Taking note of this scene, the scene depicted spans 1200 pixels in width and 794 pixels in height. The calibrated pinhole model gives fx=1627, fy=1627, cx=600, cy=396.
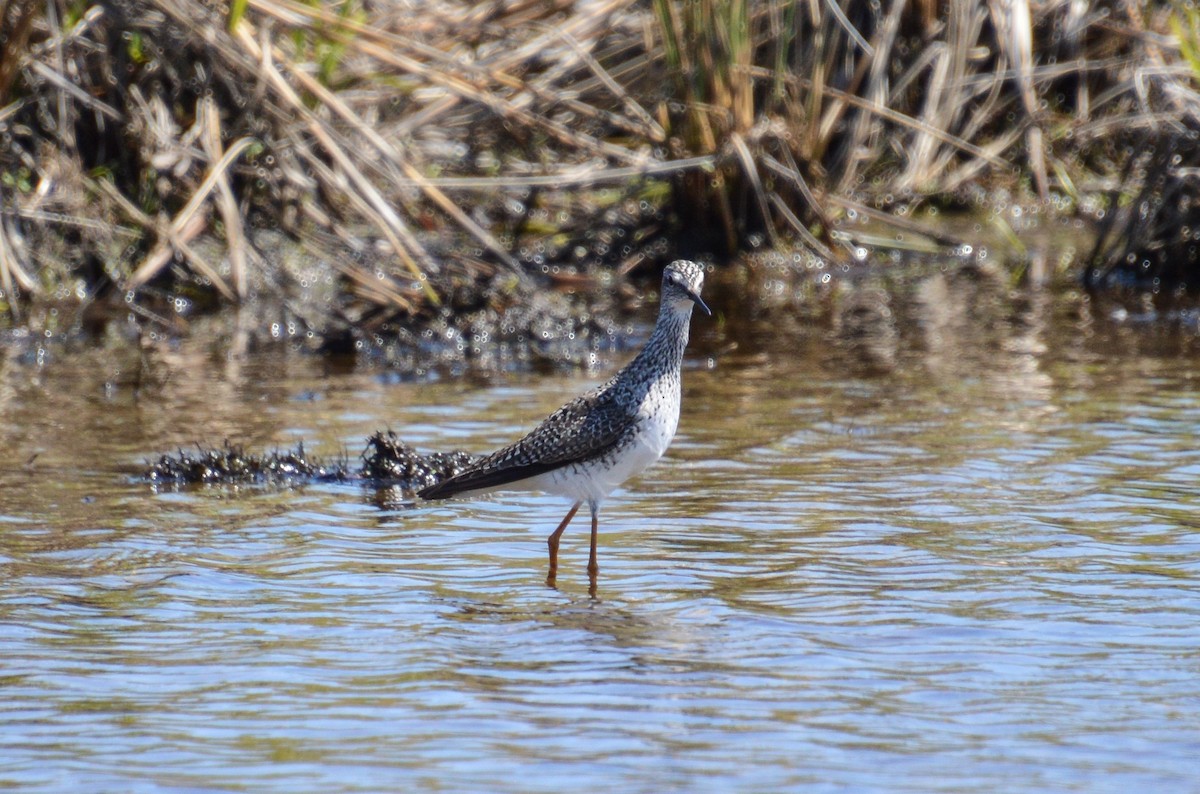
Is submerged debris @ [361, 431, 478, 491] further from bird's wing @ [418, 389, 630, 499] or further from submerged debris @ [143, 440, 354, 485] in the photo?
bird's wing @ [418, 389, 630, 499]

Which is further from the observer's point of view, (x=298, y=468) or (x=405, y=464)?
(x=298, y=468)

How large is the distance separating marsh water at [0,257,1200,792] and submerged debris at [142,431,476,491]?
15cm

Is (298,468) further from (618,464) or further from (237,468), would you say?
(618,464)

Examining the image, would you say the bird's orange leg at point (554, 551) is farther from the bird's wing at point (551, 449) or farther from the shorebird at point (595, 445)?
the bird's wing at point (551, 449)

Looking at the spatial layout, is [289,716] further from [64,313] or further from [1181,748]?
[64,313]

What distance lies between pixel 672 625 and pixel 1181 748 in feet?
6.31

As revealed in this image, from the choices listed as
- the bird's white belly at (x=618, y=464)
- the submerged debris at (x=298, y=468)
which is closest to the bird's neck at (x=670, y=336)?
the bird's white belly at (x=618, y=464)

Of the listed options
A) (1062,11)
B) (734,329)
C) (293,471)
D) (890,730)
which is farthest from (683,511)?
(1062,11)

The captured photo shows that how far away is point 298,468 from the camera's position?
26.3ft

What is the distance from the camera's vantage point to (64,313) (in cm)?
1126

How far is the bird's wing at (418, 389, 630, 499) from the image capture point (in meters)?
6.58

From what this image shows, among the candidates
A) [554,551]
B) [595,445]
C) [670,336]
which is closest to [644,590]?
[554,551]

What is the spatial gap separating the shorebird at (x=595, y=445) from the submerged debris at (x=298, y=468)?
1.12m

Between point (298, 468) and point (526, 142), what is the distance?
6.23m
